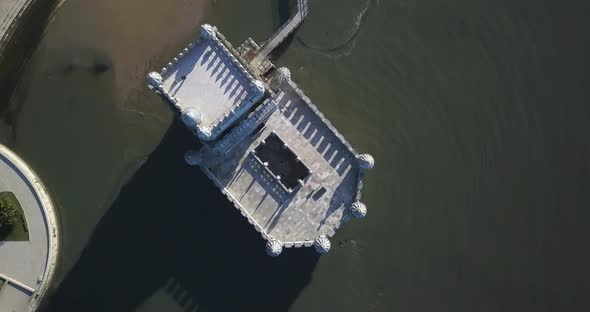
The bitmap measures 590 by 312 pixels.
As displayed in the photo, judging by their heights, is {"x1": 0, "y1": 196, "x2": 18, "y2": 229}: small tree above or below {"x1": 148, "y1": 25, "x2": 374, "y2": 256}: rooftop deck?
below

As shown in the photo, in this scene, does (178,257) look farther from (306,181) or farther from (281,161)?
(306,181)

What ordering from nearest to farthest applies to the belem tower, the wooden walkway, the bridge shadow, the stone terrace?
1. the belem tower
2. the stone terrace
3. the bridge shadow
4. the wooden walkway

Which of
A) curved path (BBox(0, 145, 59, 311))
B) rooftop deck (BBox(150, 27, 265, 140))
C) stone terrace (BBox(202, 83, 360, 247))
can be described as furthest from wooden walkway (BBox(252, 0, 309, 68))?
curved path (BBox(0, 145, 59, 311))

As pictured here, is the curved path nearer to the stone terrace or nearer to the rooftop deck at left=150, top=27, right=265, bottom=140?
the stone terrace

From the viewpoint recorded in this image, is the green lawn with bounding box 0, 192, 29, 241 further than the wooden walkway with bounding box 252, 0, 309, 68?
No

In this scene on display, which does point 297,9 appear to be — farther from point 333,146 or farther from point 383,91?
point 333,146

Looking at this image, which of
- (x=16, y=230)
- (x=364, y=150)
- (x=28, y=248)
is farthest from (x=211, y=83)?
(x=28, y=248)

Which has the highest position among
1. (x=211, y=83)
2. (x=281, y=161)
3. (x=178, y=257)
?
(x=281, y=161)
